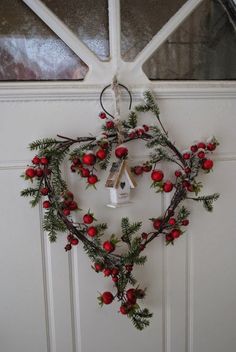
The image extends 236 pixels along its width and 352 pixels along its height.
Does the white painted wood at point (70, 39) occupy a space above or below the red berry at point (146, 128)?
above

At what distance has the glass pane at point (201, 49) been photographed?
103 centimetres

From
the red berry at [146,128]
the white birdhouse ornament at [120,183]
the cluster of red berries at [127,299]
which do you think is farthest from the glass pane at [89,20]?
the cluster of red berries at [127,299]

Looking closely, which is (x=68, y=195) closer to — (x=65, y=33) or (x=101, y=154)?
(x=101, y=154)

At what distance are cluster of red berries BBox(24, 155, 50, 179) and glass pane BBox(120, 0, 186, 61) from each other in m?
0.43

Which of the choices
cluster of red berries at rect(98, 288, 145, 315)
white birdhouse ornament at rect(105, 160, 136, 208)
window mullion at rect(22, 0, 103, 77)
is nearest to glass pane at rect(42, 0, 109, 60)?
window mullion at rect(22, 0, 103, 77)

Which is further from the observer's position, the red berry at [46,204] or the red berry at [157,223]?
the red berry at [157,223]

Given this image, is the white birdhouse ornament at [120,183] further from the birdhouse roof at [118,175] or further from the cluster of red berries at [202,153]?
A: the cluster of red berries at [202,153]

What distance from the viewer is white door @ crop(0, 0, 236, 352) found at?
3.06 feet

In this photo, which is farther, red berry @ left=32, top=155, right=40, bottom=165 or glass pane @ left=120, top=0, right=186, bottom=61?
glass pane @ left=120, top=0, right=186, bottom=61

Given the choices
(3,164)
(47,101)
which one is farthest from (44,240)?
(47,101)

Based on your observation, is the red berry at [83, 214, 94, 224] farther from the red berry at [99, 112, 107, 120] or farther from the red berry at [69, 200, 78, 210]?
the red berry at [99, 112, 107, 120]

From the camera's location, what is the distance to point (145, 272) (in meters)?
1.05

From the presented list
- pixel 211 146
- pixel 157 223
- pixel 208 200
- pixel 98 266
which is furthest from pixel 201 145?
pixel 98 266

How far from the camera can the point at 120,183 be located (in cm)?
90
